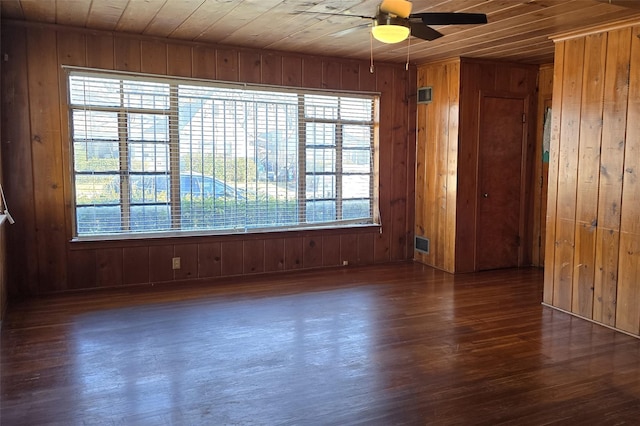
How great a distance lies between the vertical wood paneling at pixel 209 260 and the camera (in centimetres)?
536

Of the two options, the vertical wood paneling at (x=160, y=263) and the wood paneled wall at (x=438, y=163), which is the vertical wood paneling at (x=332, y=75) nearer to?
the wood paneled wall at (x=438, y=163)

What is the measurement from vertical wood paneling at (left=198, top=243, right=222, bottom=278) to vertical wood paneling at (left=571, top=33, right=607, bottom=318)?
3.42m

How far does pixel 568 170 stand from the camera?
4.29 metres

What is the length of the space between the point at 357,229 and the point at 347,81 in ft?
5.66

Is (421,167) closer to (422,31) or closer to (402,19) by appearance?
(422,31)

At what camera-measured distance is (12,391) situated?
281 cm

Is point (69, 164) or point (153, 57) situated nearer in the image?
point (69, 164)

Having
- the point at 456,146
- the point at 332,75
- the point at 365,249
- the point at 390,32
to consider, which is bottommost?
the point at 365,249

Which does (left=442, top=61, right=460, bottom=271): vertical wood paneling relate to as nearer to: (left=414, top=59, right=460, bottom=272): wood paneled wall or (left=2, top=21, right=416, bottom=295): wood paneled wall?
(left=414, top=59, right=460, bottom=272): wood paneled wall

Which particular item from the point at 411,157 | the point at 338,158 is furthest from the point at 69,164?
the point at 411,157

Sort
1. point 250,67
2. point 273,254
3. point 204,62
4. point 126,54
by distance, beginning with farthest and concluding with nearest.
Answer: point 273,254 < point 250,67 < point 204,62 < point 126,54

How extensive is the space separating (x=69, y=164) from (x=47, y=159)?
0.18m

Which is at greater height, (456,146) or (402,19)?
(402,19)

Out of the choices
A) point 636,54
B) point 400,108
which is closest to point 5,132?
point 400,108
